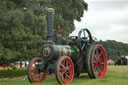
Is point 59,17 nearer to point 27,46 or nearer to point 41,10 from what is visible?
point 41,10

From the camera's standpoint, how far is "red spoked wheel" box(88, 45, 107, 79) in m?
8.94

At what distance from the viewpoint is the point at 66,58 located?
805cm

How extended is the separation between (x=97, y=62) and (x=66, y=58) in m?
2.02

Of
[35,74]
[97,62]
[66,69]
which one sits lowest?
[35,74]

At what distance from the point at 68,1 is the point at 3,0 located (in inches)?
289

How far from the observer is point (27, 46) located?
1410cm

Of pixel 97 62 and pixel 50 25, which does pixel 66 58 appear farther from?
pixel 97 62

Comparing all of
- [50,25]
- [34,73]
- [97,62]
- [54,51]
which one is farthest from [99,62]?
[34,73]

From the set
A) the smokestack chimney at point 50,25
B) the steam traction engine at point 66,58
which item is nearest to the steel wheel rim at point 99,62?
the steam traction engine at point 66,58

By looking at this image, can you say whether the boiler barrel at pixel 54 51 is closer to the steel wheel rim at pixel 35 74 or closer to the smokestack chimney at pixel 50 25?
the smokestack chimney at pixel 50 25

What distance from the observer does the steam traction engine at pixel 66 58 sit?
26.8 ft

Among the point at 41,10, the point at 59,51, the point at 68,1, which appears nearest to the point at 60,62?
the point at 59,51

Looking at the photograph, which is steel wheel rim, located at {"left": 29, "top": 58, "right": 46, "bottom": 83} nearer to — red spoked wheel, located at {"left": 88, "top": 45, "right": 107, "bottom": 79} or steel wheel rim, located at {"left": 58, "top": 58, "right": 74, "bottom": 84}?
steel wheel rim, located at {"left": 58, "top": 58, "right": 74, "bottom": 84}

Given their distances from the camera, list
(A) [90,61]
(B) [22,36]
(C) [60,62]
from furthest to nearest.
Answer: (B) [22,36], (A) [90,61], (C) [60,62]
